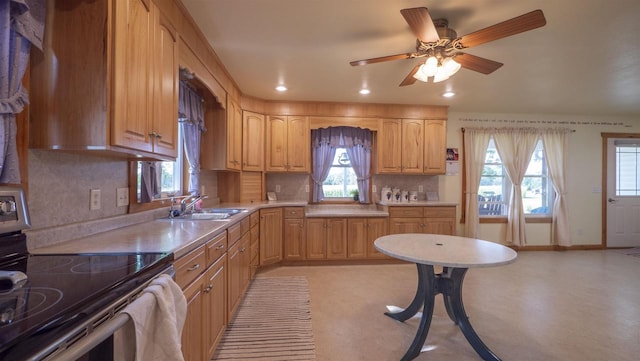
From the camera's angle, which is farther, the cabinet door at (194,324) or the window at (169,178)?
→ the window at (169,178)

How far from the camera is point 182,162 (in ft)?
9.61

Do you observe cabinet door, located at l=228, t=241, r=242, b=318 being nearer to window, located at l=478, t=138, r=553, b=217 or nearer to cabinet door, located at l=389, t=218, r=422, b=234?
cabinet door, located at l=389, t=218, r=422, b=234

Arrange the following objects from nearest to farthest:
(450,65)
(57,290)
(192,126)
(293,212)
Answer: (57,290)
(450,65)
(192,126)
(293,212)

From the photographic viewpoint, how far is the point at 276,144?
13.6 ft

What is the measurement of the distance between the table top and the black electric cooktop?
1476 mm

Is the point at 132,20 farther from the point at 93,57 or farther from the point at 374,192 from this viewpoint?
the point at 374,192

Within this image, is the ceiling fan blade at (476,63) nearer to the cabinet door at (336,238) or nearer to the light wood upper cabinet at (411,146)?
the light wood upper cabinet at (411,146)

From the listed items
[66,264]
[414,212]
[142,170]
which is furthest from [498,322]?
[142,170]

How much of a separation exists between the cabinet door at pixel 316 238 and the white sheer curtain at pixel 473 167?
8.10 ft

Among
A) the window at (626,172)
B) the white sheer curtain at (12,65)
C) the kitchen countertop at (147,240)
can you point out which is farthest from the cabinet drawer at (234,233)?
the window at (626,172)

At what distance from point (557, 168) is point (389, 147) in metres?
3.09

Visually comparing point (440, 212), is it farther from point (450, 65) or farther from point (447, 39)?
point (447, 39)

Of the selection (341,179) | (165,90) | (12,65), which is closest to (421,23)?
(165,90)

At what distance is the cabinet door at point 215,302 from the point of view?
5.42 feet
